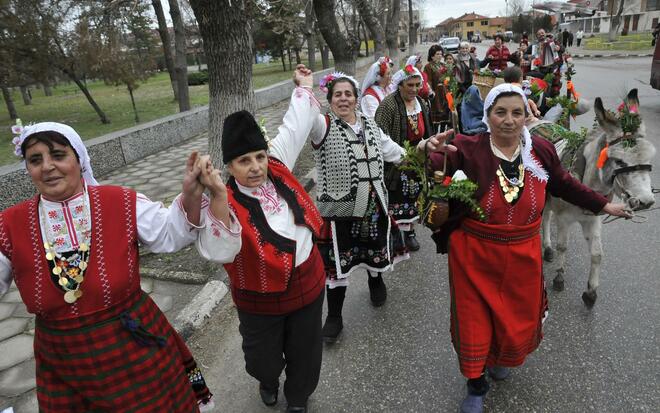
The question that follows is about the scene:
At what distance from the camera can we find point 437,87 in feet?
24.9

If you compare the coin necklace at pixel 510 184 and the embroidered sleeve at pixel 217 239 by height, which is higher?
the embroidered sleeve at pixel 217 239

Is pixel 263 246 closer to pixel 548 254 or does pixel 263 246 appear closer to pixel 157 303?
pixel 157 303

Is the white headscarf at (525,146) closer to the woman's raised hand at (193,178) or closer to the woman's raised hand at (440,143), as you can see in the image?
the woman's raised hand at (440,143)

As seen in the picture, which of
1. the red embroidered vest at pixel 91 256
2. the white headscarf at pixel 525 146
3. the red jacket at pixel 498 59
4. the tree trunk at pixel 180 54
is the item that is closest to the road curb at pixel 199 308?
the red embroidered vest at pixel 91 256

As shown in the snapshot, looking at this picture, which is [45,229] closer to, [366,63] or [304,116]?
[304,116]

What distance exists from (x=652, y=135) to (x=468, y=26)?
387 ft

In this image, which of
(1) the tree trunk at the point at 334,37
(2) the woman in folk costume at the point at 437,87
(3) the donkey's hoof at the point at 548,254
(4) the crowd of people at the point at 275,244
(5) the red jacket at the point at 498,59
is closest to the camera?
(4) the crowd of people at the point at 275,244

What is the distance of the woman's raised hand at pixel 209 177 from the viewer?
155cm

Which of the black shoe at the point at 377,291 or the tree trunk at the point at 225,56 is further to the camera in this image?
the tree trunk at the point at 225,56

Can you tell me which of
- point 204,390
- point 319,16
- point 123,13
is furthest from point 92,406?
point 123,13

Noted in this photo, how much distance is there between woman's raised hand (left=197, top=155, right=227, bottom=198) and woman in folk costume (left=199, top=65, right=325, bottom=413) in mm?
409

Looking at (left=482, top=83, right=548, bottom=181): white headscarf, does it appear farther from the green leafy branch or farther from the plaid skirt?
the plaid skirt

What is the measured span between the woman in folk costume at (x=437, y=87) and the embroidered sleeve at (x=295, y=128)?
13.4 feet

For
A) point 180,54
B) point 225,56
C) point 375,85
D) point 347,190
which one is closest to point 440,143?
point 347,190
